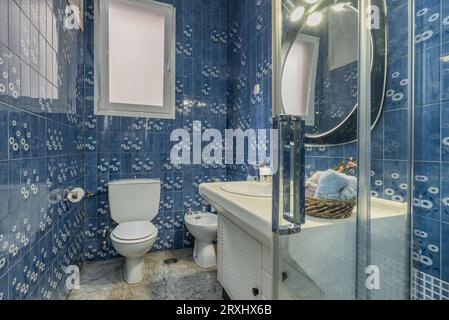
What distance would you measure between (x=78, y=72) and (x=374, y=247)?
2.41 m

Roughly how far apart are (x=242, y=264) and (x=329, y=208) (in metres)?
0.67

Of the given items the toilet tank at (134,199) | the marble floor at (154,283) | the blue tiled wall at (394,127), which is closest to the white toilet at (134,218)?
the toilet tank at (134,199)

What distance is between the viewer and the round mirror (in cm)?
93

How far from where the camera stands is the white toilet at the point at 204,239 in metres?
2.01

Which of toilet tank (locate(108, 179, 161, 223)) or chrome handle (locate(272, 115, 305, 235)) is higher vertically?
chrome handle (locate(272, 115, 305, 235))

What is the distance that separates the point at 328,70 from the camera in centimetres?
111

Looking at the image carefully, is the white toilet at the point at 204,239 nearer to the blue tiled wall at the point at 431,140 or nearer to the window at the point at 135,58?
the window at the point at 135,58

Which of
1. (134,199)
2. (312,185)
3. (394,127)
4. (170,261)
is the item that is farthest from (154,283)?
(394,127)

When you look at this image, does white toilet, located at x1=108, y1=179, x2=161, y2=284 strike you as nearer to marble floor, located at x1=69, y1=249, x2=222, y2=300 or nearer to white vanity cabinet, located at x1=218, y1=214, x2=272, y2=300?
marble floor, located at x1=69, y1=249, x2=222, y2=300

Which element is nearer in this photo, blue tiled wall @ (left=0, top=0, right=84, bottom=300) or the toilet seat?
blue tiled wall @ (left=0, top=0, right=84, bottom=300)

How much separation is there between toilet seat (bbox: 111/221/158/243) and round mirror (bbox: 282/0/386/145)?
1.43 meters

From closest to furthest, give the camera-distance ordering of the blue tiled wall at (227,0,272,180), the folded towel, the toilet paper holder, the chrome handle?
1. the chrome handle
2. the folded towel
3. the toilet paper holder
4. the blue tiled wall at (227,0,272,180)

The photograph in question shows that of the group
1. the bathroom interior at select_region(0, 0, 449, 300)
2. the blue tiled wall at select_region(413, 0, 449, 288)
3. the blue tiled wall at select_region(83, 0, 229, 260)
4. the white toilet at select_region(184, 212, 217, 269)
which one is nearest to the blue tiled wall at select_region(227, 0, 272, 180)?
the bathroom interior at select_region(0, 0, 449, 300)

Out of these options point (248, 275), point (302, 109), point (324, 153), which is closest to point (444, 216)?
point (324, 153)
